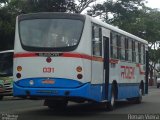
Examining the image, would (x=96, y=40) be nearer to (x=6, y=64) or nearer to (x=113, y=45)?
(x=113, y=45)

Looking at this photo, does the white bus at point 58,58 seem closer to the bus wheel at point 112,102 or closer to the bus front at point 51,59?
the bus front at point 51,59

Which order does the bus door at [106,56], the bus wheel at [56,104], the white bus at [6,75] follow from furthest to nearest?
the white bus at [6,75] → the bus wheel at [56,104] → the bus door at [106,56]

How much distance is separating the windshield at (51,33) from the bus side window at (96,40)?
0.85 meters

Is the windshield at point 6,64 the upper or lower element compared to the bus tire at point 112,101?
upper

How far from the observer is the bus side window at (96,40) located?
17.3m

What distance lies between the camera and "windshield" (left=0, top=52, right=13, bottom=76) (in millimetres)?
27672

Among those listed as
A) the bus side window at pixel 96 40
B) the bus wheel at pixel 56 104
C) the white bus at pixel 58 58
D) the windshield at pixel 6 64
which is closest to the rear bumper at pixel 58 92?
the white bus at pixel 58 58

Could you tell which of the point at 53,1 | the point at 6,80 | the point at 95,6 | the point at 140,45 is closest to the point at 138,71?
the point at 140,45

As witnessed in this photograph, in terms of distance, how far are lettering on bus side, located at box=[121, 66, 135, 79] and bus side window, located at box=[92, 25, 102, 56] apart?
355cm

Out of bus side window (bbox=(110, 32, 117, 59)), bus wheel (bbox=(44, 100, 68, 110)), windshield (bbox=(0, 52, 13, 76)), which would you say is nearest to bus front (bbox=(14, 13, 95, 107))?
bus wheel (bbox=(44, 100, 68, 110))

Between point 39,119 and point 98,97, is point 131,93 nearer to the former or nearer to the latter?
point 98,97

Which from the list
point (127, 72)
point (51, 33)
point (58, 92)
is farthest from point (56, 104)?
point (127, 72)

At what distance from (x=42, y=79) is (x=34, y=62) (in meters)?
0.64

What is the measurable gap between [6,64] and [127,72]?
8340mm
